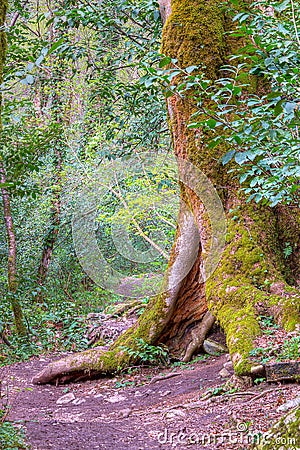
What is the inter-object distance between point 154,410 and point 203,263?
5.30ft

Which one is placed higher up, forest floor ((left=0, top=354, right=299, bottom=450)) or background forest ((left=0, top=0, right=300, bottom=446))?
background forest ((left=0, top=0, right=300, bottom=446))

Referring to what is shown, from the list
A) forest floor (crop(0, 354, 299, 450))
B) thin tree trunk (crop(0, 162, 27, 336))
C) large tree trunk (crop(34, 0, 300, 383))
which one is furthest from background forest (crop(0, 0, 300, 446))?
forest floor (crop(0, 354, 299, 450))

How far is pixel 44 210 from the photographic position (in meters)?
→ 11.8

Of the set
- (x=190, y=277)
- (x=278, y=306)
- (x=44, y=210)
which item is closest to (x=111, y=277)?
(x=44, y=210)

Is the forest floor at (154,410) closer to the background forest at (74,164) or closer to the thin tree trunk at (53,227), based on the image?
the background forest at (74,164)

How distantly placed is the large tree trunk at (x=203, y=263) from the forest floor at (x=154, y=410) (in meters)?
0.32

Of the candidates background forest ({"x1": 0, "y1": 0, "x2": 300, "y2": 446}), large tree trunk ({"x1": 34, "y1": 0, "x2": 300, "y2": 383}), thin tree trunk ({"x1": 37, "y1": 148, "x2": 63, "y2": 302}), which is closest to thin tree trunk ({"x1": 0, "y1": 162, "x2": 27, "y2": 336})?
background forest ({"x1": 0, "y1": 0, "x2": 300, "y2": 446})

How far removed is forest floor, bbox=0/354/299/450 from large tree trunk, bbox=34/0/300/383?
0.32 m

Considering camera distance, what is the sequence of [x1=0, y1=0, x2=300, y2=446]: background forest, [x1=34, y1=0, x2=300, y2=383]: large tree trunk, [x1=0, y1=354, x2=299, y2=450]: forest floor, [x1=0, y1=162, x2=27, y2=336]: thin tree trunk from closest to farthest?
[x1=0, y1=354, x2=299, y2=450]: forest floor, [x1=34, y1=0, x2=300, y2=383]: large tree trunk, [x1=0, y1=0, x2=300, y2=446]: background forest, [x1=0, y1=162, x2=27, y2=336]: thin tree trunk

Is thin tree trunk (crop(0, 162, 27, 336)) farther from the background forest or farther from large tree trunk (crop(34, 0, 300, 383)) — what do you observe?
large tree trunk (crop(34, 0, 300, 383))

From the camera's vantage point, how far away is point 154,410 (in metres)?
4.70

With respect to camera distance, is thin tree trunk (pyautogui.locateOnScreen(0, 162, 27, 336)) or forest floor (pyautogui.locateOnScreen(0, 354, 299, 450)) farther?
thin tree trunk (pyautogui.locateOnScreen(0, 162, 27, 336))

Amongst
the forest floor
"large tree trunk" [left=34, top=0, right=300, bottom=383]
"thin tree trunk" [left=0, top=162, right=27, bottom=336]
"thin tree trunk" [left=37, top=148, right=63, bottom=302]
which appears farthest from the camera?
"thin tree trunk" [left=37, top=148, right=63, bottom=302]

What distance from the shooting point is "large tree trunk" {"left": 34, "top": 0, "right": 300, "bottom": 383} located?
14.7 feet
